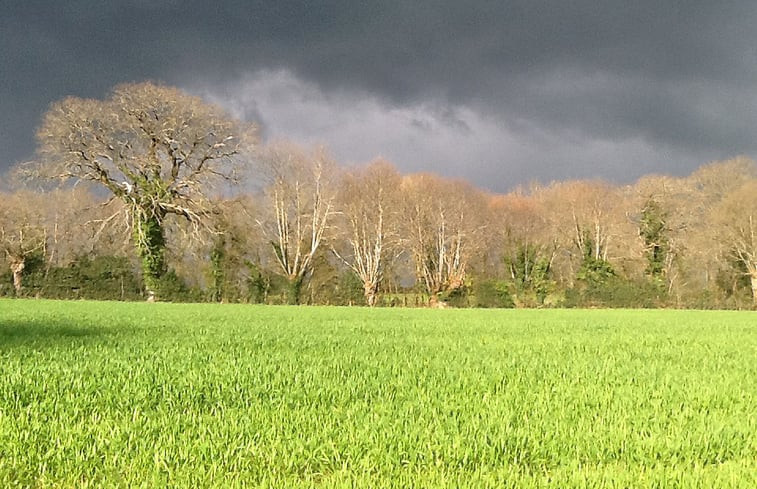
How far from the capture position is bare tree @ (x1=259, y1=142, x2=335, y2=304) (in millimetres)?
43781

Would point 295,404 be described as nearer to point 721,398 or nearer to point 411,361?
point 411,361

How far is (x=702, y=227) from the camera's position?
43.7 metres

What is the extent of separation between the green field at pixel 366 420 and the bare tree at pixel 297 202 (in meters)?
35.5

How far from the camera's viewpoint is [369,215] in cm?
4562

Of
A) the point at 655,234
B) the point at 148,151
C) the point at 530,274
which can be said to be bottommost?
the point at 530,274

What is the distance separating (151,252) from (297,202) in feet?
39.8

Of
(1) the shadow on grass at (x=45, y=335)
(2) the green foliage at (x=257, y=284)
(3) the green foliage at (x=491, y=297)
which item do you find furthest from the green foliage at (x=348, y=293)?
(1) the shadow on grass at (x=45, y=335)

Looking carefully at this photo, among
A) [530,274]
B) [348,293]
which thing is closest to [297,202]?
[348,293]

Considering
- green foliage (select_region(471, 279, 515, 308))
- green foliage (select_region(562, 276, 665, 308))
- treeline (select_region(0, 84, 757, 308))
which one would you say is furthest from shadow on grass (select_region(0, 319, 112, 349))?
green foliage (select_region(562, 276, 665, 308))

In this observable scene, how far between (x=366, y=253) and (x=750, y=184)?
3007 cm

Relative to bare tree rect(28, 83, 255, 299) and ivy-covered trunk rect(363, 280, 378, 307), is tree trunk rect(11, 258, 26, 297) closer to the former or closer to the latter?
bare tree rect(28, 83, 255, 299)

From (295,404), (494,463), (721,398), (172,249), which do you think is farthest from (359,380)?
(172,249)

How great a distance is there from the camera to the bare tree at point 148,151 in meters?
34.3

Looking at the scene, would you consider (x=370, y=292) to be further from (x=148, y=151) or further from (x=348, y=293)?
(x=148, y=151)
